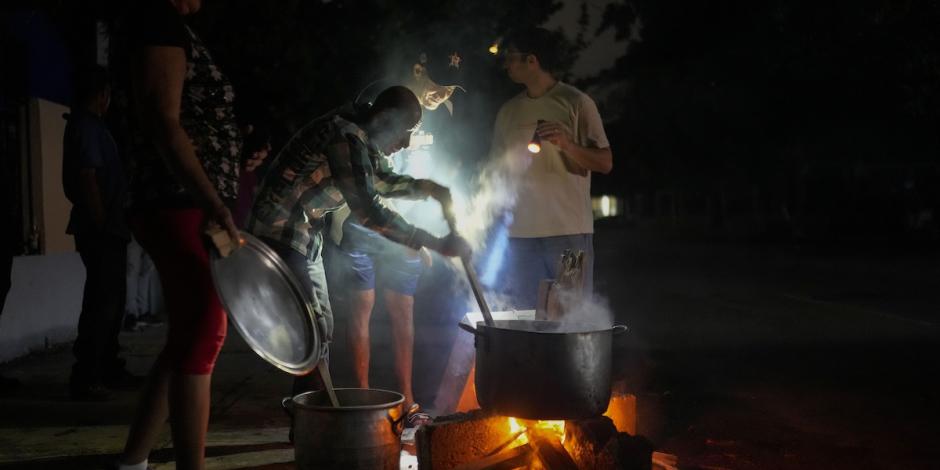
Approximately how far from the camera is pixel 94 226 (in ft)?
18.0

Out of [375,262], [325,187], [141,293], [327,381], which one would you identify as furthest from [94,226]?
[141,293]

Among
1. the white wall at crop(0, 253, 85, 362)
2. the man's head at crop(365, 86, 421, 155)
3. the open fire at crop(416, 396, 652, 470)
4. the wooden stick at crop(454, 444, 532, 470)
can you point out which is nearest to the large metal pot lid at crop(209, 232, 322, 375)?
the open fire at crop(416, 396, 652, 470)

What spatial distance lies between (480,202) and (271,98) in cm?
802

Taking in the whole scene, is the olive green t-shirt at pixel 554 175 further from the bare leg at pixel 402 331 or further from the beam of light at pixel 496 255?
the bare leg at pixel 402 331

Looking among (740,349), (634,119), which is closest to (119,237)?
(740,349)

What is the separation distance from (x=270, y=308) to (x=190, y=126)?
0.78 m

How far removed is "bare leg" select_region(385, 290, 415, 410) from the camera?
16.6 ft

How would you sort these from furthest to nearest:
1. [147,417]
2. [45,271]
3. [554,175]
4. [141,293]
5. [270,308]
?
[141,293]
[45,271]
[554,175]
[270,308]
[147,417]

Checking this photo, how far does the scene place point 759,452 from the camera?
4.49 m

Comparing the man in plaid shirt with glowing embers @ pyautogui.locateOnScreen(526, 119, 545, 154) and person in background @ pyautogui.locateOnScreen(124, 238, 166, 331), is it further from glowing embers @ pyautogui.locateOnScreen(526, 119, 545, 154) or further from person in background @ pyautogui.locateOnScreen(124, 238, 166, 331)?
person in background @ pyautogui.locateOnScreen(124, 238, 166, 331)

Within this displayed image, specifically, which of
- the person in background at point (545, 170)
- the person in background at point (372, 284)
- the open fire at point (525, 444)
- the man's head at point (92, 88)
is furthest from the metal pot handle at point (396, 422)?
the man's head at point (92, 88)

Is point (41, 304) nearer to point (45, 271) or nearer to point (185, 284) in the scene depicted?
point (45, 271)

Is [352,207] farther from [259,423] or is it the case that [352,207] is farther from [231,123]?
[259,423]

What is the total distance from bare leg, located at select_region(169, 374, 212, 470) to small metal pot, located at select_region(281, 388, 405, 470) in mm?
455
